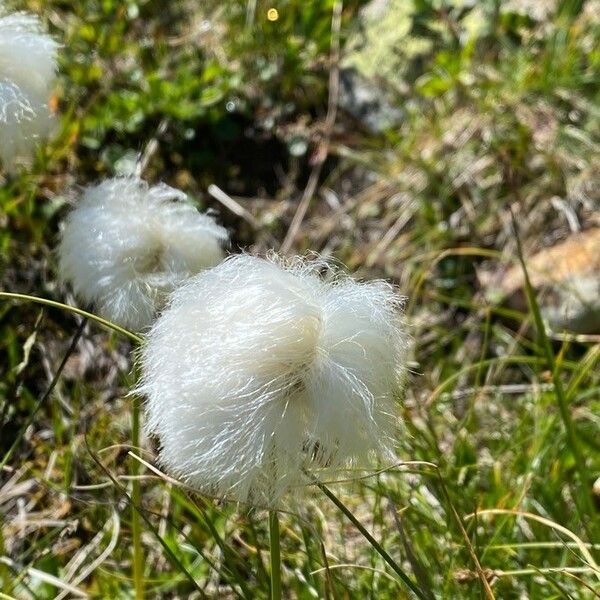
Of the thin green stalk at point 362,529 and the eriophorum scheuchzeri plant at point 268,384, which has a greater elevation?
the eriophorum scheuchzeri plant at point 268,384

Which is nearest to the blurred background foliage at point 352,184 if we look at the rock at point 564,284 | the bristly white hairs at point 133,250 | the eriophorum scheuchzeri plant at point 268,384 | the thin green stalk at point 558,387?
the rock at point 564,284

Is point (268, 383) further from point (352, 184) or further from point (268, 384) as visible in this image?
point (352, 184)

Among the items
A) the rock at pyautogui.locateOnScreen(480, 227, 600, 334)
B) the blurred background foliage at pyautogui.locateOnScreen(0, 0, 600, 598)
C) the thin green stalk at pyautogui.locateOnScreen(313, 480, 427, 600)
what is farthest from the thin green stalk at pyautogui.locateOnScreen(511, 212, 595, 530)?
the rock at pyautogui.locateOnScreen(480, 227, 600, 334)

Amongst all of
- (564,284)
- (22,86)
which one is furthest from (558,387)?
(564,284)

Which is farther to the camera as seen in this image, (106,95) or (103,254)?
(106,95)

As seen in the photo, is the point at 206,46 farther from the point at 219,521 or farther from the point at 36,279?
the point at 219,521

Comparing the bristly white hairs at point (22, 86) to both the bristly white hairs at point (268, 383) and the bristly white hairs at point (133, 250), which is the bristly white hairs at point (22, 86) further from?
the bristly white hairs at point (268, 383)

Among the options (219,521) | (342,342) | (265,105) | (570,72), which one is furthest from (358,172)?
(342,342)
